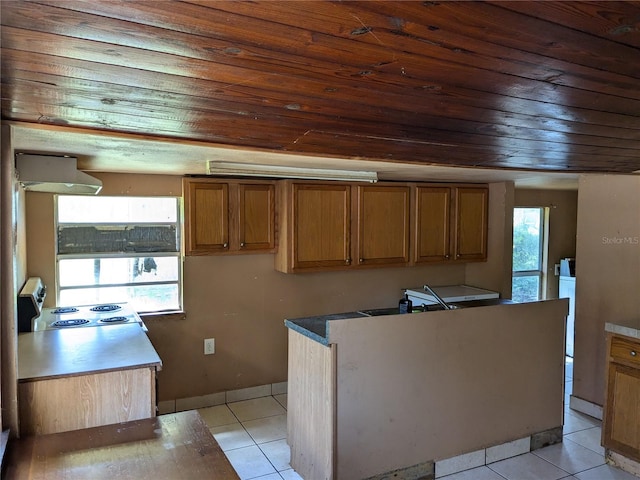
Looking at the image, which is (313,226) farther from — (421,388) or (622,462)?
(622,462)

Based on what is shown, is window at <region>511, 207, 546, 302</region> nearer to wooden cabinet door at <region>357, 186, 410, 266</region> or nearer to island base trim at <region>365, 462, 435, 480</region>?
wooden cabinet door at <region>357, 186, 410, 266</region>

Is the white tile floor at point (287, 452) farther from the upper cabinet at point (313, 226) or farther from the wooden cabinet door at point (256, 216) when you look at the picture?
the wooden cabinet door at point (256, 216)

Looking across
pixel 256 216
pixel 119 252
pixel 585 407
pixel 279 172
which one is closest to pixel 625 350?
pixel 585 407

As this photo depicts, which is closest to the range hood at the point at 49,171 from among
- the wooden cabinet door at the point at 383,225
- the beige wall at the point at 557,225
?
the wooden cabinet door at the point at 383,225

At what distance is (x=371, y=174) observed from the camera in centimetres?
365

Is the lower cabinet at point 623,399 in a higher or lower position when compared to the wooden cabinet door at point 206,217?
lower

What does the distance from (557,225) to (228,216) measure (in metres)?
4.02

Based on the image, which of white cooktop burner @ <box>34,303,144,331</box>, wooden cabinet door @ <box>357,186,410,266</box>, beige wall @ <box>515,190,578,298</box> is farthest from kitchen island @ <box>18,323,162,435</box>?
beige wall @ <box>515,190,578,298</box>

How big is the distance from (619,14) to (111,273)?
141 inches

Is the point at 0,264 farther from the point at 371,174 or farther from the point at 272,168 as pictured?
the point at 371,174

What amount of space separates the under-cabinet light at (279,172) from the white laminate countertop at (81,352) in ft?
3.50

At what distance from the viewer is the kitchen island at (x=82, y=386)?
191cm

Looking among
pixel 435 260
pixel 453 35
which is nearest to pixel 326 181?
pixel 435 260

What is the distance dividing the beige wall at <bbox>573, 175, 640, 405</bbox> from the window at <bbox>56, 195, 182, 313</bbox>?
10.5ft
